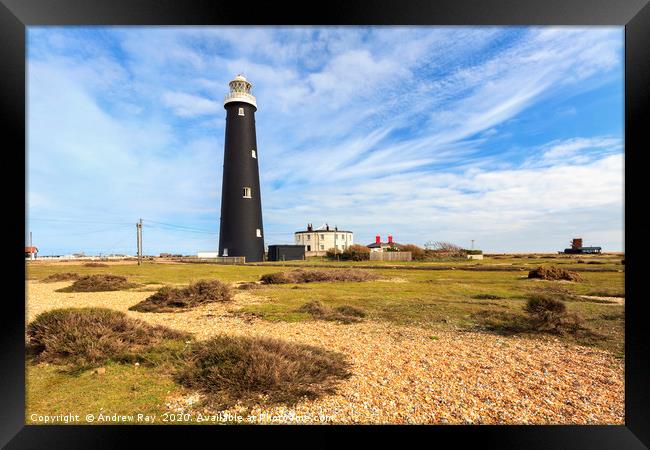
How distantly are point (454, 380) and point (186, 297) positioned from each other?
27.8 feet

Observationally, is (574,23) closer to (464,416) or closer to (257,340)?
(464,416)

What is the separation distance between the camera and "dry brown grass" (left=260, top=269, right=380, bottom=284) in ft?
48.2

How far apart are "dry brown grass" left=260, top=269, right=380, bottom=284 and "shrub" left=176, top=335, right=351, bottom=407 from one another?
10202 mm

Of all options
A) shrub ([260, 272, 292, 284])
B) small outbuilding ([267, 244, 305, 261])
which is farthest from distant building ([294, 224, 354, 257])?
shrub ([260, 272, 292, 284])

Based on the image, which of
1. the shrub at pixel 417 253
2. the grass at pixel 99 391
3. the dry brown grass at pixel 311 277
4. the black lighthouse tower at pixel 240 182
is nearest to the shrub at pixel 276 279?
the dry brown grass at pixel 311 277

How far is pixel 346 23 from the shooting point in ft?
9.45

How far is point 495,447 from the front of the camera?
8.22ft

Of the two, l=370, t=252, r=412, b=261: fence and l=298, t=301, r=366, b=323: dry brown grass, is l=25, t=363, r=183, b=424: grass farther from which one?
l=370, t=252, r=412, b=261: fence

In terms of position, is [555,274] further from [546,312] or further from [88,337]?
[88,337]

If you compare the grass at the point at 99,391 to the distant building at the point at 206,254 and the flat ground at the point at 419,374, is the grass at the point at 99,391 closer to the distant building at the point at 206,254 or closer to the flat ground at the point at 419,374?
the flat ground at the point at 419,374

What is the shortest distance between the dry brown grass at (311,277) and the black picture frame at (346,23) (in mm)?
11918

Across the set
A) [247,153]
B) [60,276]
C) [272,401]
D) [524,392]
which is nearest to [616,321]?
[524,392]

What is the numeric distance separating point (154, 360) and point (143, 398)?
112cm

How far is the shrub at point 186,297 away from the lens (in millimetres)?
8516
